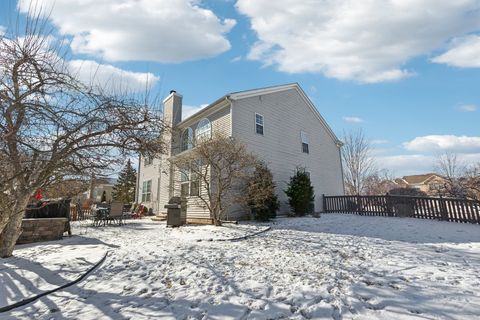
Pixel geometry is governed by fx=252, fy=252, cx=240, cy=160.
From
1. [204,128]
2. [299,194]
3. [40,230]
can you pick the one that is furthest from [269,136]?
[40,230]

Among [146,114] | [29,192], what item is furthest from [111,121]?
[29,192]

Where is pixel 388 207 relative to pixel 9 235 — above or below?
above

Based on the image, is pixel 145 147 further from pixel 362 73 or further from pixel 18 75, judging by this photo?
pixel 362 73

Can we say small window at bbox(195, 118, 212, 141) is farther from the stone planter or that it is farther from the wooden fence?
the wooden fence

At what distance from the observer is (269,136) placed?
1423 centimetres

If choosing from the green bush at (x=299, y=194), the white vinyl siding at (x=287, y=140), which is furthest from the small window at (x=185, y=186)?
the green bush at (x=299, y=194)

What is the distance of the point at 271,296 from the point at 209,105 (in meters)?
11.3

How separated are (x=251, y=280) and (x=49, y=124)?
4202 millimetres

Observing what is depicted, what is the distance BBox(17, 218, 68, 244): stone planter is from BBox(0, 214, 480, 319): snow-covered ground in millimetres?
1365

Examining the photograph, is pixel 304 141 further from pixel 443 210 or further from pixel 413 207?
pixel 443 210

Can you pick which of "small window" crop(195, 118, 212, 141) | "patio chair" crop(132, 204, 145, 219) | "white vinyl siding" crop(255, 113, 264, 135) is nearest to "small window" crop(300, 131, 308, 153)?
"white vinyl siding" crop(255, 113, 264, 135)

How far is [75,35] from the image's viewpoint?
4.69m

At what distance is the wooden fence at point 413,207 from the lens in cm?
1008

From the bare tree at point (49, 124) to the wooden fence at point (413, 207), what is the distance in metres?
11.7
